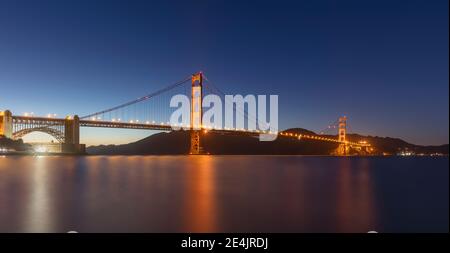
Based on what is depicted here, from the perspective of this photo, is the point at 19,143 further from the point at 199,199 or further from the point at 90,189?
the point at 199,199

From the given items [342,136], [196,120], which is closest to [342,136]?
[342,136]

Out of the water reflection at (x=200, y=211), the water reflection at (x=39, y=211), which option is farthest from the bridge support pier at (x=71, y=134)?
the water reflection at (x=200, y=211)

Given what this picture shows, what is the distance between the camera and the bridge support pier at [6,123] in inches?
2254

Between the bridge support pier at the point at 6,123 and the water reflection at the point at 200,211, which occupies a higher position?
the bridge support pier at the point at 6,123

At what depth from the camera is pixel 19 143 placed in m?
63.3

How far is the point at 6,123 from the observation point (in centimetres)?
5753

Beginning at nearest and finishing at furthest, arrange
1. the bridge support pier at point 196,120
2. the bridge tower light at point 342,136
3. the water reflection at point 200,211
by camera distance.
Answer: the water reflection at point 200,211 → the bridge support pier at point 196,120 → the bridge tower light at point 342,136

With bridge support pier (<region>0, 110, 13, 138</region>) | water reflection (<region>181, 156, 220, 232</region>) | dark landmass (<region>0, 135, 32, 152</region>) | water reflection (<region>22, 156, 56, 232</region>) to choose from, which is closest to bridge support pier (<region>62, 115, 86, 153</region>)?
dark landmass (<region>0, 135, 32, 152</region>)

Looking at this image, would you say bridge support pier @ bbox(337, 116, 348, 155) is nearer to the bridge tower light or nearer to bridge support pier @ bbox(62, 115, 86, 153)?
Result: the bridge tower light

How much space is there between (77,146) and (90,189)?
1901 inches

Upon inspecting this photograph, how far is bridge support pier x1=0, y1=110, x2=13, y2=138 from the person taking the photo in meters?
57.2

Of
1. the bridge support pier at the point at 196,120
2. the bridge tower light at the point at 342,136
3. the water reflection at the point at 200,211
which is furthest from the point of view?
the bridge tower light at the point at 342,136

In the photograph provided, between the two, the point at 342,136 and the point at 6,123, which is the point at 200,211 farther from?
the point at 342,136

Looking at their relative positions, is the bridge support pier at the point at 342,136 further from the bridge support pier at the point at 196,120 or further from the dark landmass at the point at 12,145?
the dark landmass at the point at 12,145
